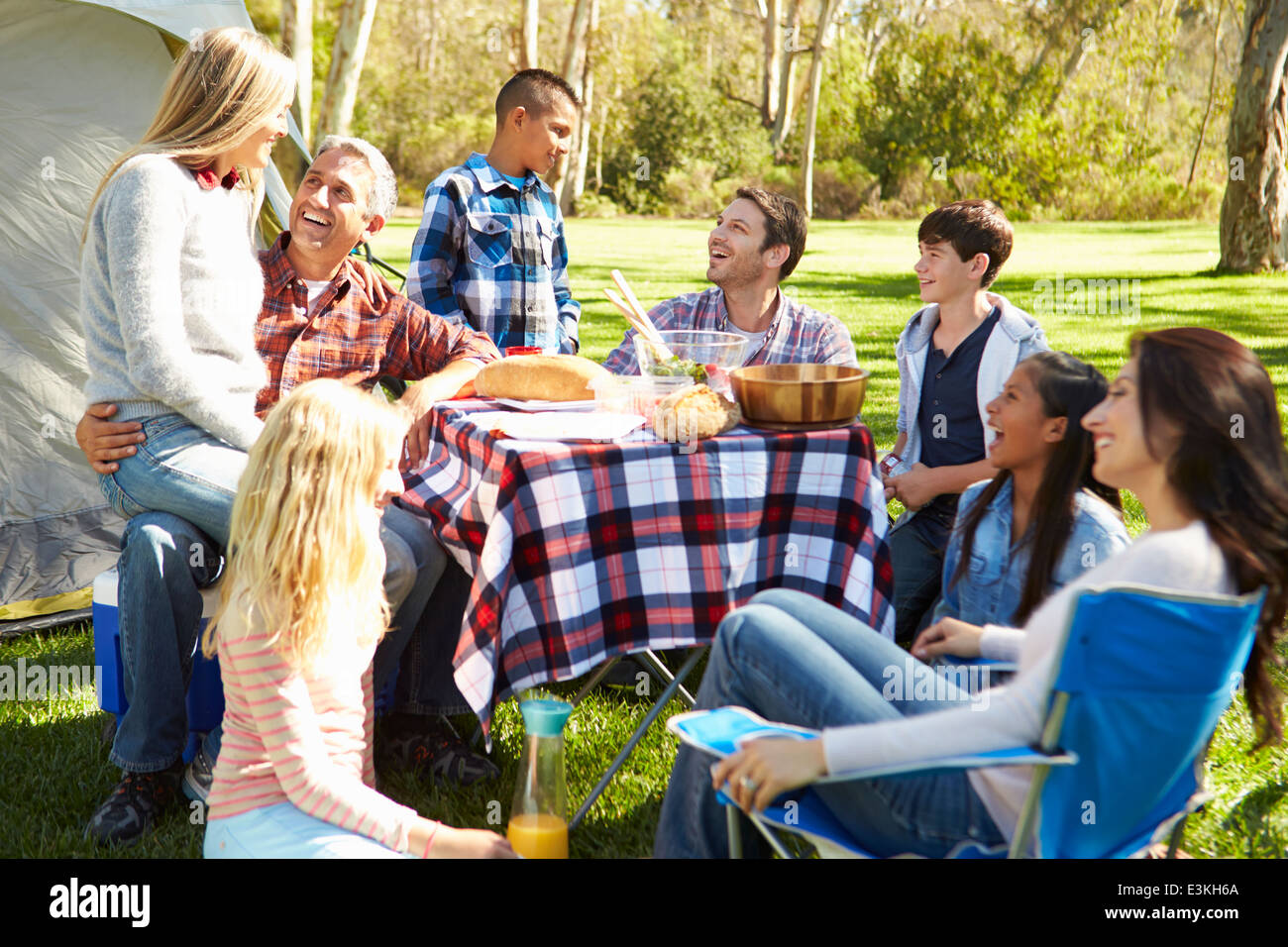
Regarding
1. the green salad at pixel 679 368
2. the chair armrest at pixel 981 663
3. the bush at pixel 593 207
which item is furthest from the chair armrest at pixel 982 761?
the bush at pixel 593 207

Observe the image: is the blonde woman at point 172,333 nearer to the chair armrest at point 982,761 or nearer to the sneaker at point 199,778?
the sneaker at point 199,778

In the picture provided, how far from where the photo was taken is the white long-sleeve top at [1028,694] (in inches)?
67.4

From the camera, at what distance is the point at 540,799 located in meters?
2.33

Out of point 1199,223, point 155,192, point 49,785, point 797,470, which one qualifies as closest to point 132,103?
point 155,192

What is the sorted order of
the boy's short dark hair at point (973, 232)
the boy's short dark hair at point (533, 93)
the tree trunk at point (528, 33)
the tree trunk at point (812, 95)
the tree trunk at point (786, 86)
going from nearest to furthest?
the boy's short dark hair at point (973, 232)
the boy's short dark hair at point (533, 93)
the tree trunk at point (528, 33)
the tree trunk at point (812, 95)
the tree trunk at point (786, 86)

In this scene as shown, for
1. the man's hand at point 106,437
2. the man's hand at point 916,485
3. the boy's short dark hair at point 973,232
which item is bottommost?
the man's hand at point 916,485

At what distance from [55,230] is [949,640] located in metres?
3.65

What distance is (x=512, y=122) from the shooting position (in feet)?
15.2

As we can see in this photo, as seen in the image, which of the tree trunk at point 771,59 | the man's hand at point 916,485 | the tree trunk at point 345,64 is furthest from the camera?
the tree trunk at point 771,59

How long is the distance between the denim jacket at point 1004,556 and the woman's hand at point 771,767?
967 mm

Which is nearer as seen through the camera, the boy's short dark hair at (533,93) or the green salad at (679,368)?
the green salad at (679,368)

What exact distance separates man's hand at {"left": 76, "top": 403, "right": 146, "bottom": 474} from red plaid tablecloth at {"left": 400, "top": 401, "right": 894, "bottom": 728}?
2.66 ft
